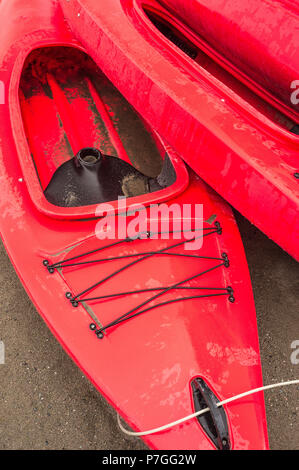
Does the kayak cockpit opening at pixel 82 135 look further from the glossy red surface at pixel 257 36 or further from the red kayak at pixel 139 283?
the glossy red surface at pixel 257 36

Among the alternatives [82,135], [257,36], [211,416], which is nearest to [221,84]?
[257,36]

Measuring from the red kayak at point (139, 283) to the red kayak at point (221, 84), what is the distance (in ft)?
0.68

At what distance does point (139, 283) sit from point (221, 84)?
934 mm

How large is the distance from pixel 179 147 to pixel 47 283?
0.76 meters

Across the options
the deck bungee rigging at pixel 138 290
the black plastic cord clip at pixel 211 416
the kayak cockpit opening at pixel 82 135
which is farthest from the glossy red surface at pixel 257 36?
the black plastic cord clip at pixel 211 416

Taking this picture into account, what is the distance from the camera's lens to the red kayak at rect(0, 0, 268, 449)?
1.16m

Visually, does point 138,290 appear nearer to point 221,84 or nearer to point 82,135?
point 221,84

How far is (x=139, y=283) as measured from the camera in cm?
137

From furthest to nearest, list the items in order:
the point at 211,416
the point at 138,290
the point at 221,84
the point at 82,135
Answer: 1. the point at 82,135
2. the point at 221,84
3. the point at 138,290
4. the point at 211,416

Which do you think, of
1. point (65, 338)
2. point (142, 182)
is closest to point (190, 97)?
point (142, 182)

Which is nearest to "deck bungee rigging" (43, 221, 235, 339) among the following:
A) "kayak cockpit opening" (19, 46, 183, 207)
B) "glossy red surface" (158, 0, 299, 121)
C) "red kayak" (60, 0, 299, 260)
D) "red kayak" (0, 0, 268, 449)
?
"red kayak" (0, 0, 268, 449)

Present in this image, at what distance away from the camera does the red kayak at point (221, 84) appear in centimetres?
133

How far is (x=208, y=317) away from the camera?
1322mm
